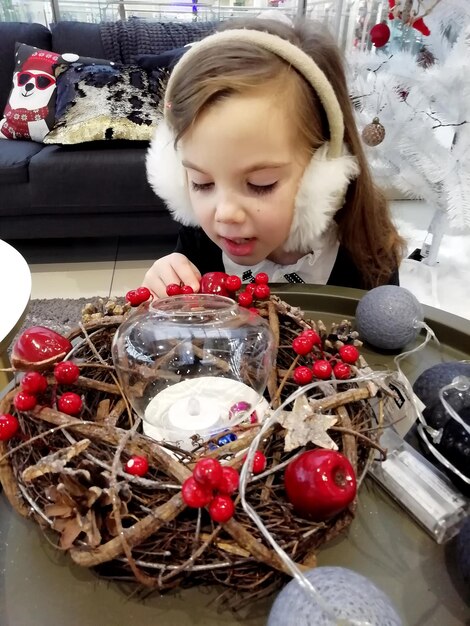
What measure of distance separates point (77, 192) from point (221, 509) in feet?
5.18

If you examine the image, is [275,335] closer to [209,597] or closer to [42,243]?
[209,597]

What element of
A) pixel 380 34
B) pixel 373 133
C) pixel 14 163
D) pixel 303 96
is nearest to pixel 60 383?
pixel 303 96

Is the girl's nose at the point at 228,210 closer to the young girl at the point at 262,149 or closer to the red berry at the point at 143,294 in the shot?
the young girl at the point at 262,149

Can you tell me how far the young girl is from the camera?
61 centimetres

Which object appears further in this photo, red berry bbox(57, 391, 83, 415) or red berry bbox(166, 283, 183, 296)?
red berry bbox(166, 283, 183, 296)

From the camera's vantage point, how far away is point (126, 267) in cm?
188

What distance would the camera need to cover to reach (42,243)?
80.0 inches

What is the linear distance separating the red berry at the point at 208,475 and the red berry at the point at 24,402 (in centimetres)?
17

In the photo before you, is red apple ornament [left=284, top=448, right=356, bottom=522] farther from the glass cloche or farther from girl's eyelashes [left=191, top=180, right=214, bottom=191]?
girl's eyelashes [left=191, top=180, right=214, bottom=191]

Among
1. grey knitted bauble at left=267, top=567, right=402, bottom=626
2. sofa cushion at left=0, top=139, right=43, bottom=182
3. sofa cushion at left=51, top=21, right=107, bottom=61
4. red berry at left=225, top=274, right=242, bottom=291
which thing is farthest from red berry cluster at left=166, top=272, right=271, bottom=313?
sofa cushion at left=51, top=21, right=107, bottom=61

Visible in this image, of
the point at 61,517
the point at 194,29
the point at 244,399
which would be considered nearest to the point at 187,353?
the point at 244,399

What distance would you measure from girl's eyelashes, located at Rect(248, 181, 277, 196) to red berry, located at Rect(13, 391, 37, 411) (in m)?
0.38

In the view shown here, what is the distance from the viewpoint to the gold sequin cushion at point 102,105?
5.60 feet

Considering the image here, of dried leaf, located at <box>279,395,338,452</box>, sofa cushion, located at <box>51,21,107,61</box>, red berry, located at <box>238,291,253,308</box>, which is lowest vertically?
sofa cushion, located at <box>51,21,107,61</box>
